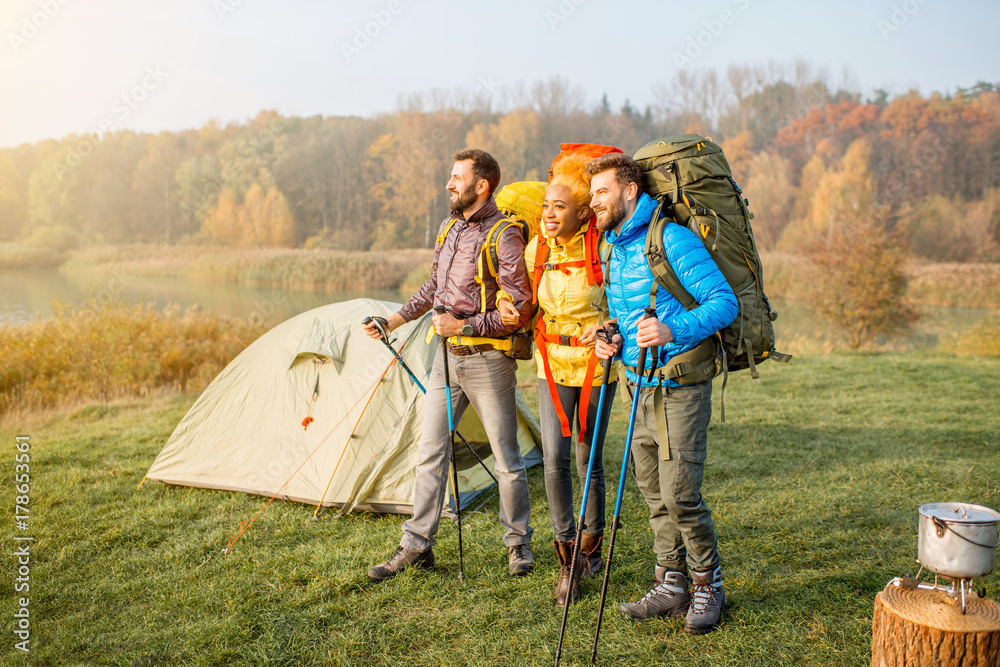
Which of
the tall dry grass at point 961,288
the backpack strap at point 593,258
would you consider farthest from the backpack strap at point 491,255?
the tall dry grass at point 961,288

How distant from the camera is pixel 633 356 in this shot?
8.75 ft

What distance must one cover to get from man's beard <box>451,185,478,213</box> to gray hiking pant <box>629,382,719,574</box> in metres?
1.20

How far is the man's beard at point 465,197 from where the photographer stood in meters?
3.12

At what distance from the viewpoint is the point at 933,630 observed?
200 cm

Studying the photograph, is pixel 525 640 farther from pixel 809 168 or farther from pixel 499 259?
pixel 809 168

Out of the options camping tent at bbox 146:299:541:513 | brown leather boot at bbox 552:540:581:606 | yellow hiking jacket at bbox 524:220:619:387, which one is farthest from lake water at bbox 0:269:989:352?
brown leather boot at bbox 552:540:581:606

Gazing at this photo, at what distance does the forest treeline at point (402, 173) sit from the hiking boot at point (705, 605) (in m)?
29.4

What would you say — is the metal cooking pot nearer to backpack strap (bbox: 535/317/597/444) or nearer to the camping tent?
backpack strap (bbox: 535/317/597/444)

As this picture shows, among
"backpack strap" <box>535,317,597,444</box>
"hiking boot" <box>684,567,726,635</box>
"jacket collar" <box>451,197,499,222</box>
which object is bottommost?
"hiking boot" <box>684,567,726,635</box>

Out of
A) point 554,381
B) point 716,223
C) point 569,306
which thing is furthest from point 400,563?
point 716,223

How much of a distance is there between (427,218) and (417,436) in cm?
3039

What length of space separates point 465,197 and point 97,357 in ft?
25.4

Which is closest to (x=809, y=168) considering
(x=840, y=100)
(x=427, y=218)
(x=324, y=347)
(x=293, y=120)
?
(x=840, y=100)

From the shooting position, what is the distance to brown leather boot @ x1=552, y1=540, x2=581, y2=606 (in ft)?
9.69
